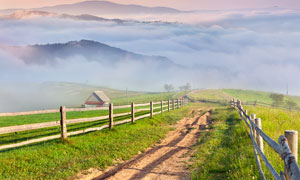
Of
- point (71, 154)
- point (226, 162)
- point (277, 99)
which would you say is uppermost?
point (226, 162)

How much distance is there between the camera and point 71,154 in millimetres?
10648

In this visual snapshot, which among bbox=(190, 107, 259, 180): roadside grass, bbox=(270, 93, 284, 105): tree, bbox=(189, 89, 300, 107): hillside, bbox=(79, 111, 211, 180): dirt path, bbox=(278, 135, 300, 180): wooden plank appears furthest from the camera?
bbox=(270, 93, 284, 105): tree

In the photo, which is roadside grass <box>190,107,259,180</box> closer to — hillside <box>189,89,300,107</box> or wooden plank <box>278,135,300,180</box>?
wooden plank <box>278,135,300,180</box>

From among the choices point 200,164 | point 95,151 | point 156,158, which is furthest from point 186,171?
point 95,151

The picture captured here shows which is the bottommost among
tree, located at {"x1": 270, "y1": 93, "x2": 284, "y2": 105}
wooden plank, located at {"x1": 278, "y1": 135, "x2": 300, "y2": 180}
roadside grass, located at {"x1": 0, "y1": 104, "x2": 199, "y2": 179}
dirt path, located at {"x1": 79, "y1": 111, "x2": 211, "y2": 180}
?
tree, located at {"x1": 270, "y1": 93, "x2": 284, "y2": 105}

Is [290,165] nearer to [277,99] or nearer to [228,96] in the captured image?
[228,96]

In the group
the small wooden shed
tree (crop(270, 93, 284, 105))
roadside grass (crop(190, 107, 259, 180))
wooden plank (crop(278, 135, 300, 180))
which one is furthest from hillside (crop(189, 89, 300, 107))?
wooden plank (crop(278, 135, 300, 180))

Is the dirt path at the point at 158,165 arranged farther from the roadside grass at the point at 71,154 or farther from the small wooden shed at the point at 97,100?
the small wooden shed at the point at 97,100

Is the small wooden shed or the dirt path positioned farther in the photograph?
the small wooden shed

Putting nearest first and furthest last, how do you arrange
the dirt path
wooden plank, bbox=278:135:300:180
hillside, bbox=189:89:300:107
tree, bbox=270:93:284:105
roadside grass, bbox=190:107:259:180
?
1. wooden plank, bbox=278:135:300:180
2. roadside grass, bbox=190:107:259:180
3. the dirt path
4. hillside, bbox=189:89:300:107
5. tree, bbox=270:93:284:105

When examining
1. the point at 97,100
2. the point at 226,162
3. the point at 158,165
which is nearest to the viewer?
the point at 226,162

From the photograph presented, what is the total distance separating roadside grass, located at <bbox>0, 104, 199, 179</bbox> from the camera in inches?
335

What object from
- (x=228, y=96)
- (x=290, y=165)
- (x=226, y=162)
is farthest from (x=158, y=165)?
(x=228, y=96)

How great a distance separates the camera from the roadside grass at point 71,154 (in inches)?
335
